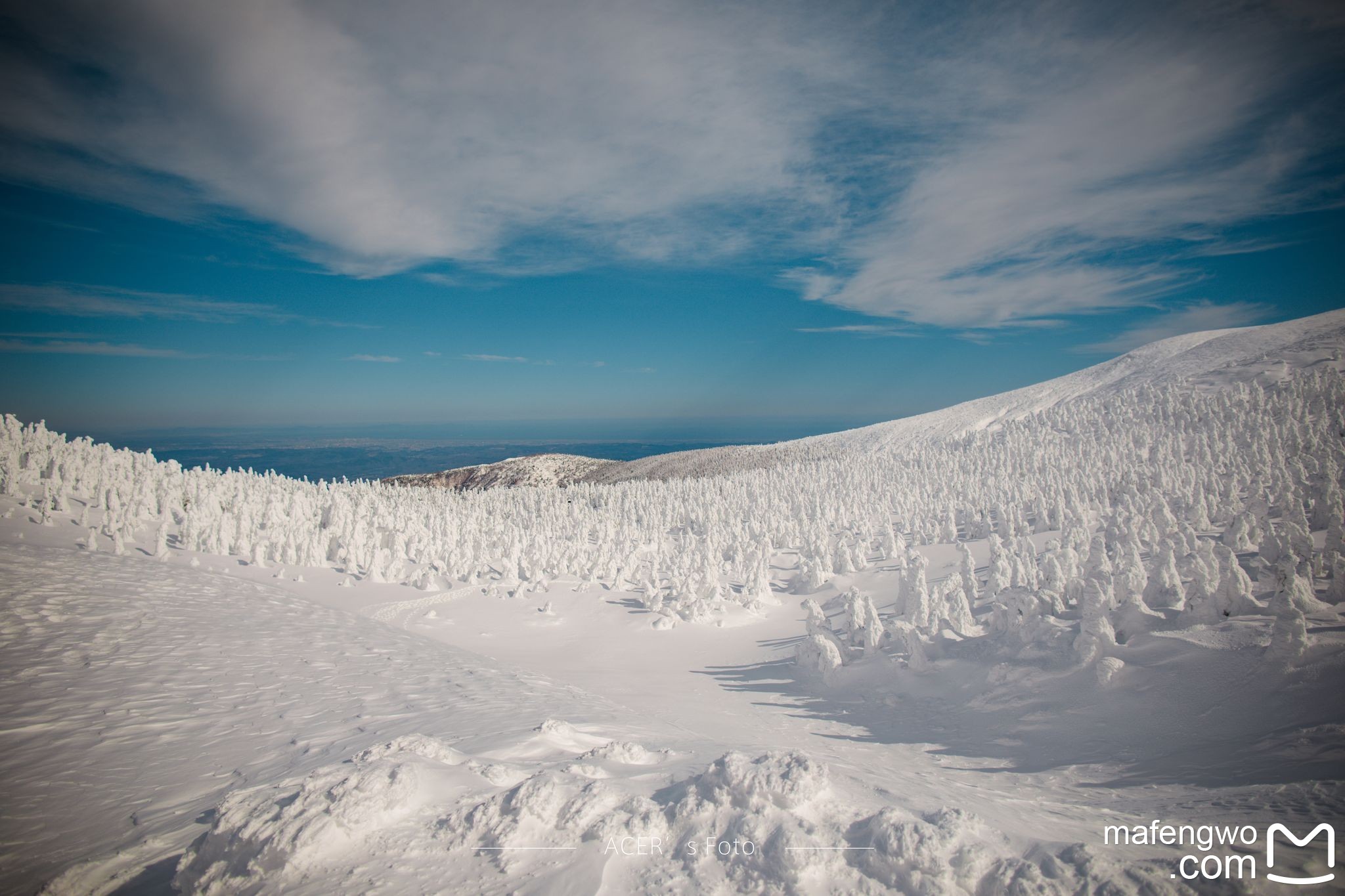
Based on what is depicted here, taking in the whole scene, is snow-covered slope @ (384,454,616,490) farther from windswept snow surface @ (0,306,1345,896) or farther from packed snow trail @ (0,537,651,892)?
packed snow trail @ (0,537,651,892)

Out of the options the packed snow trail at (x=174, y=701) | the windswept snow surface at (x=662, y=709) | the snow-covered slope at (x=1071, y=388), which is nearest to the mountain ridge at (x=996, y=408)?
the snow-covered slope at (x=1071, y=388)

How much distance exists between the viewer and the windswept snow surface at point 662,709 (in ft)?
17.8

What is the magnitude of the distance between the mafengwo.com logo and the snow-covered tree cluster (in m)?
8.24

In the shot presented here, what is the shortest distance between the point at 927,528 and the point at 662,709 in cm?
4133

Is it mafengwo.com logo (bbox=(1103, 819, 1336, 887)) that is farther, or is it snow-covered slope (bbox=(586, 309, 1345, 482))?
snow-covered slope (bbox=(586, 309, 1345, 482))

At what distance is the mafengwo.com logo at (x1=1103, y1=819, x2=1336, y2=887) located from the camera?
5387 millimetres

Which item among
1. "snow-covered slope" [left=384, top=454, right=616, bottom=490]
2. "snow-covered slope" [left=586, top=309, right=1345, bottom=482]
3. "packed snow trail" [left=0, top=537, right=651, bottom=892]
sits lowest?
"packed snow trail" [left=0, top=537, right=651, bottom=892]

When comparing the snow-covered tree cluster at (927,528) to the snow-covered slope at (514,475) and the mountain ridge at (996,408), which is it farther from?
the snow-covered slope at (514,475)

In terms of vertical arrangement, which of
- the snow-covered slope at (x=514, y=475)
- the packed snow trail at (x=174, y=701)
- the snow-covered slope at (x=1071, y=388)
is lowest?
the packed snow trail at (x=174, y=701)

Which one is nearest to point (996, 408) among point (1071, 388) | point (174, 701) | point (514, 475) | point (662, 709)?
point (1071, 388)

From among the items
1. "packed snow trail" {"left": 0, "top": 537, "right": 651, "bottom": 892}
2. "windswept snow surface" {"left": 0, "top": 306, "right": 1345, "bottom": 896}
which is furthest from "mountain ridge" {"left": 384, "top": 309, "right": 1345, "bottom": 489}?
"packed snow trail" {"left": 0, "top": 537, "right": 651, "bottom": 892}

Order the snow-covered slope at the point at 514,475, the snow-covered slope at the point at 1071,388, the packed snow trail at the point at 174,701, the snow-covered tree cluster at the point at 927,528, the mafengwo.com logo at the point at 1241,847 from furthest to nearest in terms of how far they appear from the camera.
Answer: the snow-covered slope at the point at 514,475, the snow-covered slope at the point at 1071,388, the snow-covered tree cluster at the point at 927,528, the packed snow trail at the point at 174,701, the mafengwo.com logo at the point at 1241,847

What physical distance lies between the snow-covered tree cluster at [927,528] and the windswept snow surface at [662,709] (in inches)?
10.9

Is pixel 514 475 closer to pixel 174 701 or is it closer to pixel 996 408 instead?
pixel 996 408
